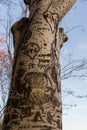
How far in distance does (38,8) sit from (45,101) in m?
1.02

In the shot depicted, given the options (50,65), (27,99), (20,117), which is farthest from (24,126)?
(50,65)

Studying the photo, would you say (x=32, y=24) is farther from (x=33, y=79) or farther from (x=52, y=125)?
(x=52, y=125)

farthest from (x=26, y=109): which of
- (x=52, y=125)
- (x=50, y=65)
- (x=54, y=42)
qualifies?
(x=54, y=42)

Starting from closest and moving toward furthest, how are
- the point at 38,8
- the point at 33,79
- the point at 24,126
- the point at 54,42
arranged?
the point at 24,126 < the point at 33,79 < the point at 54,42 < the point at 38,8

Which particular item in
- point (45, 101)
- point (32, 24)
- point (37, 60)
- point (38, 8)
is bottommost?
point (45, 101)

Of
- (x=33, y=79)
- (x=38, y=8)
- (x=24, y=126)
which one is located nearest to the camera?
(x=24, y=126)

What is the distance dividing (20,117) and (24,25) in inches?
37.7

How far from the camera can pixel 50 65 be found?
93.0 inches

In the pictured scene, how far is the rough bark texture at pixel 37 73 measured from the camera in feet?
7.03

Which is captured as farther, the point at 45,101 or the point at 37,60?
the point at 37,60

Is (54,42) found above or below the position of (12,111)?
above

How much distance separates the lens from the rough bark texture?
7.03 feet

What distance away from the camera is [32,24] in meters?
2.59

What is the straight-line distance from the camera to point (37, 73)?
2303 mm
